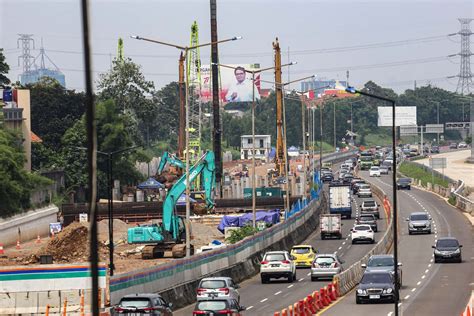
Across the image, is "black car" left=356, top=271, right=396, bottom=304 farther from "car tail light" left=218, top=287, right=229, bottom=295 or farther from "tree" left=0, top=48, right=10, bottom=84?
"tree" left=0, top=48, right=10, bottom=84

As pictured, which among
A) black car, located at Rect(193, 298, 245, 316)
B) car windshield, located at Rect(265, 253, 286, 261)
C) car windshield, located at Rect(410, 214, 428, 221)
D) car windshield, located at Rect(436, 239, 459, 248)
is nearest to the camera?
black car, located at Rect(193, 298, 245, 316)

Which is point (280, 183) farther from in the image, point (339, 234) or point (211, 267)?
point (211, 267)

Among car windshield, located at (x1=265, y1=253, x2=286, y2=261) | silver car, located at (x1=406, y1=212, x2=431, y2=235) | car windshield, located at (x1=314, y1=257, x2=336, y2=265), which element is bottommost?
silver car, located at (x1=406, y1=212, x2=431, y2=235)

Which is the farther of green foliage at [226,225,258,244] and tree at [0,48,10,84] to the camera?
tree at [0,48,10,84]

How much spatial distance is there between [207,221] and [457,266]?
124 ft

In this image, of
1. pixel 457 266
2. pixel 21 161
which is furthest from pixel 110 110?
pixel 457 266

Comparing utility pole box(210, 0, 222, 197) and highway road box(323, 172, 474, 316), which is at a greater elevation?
utility pole box(210, 0, 222, 197)

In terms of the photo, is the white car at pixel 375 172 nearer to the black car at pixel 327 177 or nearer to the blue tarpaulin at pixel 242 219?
the black car at pixel 327 177

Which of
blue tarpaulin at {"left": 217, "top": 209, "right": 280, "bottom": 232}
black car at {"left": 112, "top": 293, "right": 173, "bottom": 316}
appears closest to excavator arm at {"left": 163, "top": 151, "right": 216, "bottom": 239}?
blue tarpaulin at {"left": 217, "top": 209, "right": 280, "bottom": 232}

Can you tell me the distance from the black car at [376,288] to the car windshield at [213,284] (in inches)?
266

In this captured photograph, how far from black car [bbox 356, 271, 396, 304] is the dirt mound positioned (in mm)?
28134

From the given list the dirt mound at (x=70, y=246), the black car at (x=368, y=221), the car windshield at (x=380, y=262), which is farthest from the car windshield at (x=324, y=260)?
the black car at (x=368, y=221)

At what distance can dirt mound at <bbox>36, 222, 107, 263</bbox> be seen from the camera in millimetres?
73125

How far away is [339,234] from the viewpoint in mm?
89438
